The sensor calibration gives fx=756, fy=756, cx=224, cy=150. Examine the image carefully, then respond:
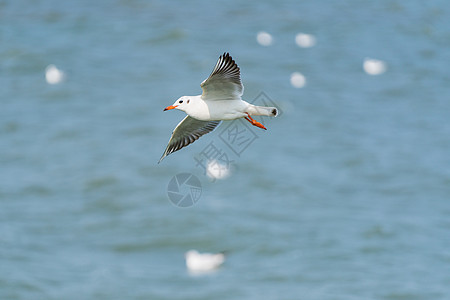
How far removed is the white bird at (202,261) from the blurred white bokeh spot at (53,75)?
3925 centimetres

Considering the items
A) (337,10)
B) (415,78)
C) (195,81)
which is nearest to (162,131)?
(195,81)

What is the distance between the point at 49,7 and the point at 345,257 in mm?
51192

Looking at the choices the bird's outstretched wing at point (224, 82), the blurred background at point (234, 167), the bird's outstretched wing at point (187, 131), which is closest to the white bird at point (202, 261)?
the blurred background at point (234, 167)

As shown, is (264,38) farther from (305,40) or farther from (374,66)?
(374,66)

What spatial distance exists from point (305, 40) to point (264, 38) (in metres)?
6.12

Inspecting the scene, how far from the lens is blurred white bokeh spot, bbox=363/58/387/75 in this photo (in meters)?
110

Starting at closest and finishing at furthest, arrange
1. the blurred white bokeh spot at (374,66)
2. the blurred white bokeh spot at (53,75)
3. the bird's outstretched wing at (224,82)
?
the bird's outstretched wing at (224,82) → the blurred white bokeh spot at (374,66) → the blurred white bokeh spot at (53,75)

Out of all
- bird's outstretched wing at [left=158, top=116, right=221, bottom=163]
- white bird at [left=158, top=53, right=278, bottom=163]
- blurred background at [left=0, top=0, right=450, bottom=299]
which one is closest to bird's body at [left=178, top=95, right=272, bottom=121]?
white bird at [left=158, top=53, right=278, bottom=163]

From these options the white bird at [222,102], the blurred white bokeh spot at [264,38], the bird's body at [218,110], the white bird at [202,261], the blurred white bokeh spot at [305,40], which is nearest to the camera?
the white bird at [222,102]

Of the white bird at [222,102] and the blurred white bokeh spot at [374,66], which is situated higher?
the blurred white bokeh spot at [374,66]

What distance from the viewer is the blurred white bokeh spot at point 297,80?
111125mm

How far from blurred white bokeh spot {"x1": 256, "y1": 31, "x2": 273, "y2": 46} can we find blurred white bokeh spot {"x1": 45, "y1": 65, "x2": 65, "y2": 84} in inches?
1335

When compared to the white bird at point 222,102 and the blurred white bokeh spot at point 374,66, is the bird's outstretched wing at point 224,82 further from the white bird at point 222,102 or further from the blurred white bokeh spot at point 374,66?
the blurred white bokeh spot at point 374,66

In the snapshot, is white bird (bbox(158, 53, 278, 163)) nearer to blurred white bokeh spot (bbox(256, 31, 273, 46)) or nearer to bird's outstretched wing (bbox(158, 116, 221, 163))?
bird's outstretched wing (bbox(158, 116, 221, 163))
